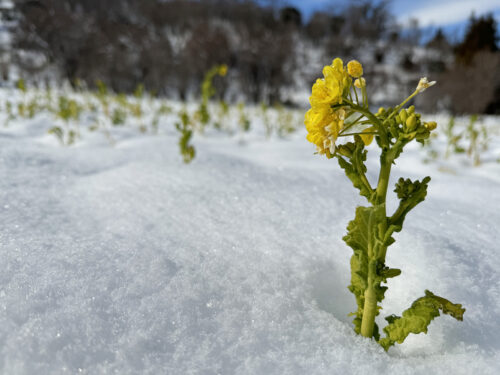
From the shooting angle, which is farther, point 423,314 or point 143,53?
point 143,53

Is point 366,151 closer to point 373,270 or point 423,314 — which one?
point 373,270

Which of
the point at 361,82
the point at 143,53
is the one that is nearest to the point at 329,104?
the point at 361,82

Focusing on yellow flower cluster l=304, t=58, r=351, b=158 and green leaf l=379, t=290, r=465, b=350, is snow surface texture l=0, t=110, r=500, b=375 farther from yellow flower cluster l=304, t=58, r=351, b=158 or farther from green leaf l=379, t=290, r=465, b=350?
yellow flower cluster l=304, t=58, r=351, b=158

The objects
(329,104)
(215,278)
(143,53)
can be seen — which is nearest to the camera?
(329,104)

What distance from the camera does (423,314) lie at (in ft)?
2.34

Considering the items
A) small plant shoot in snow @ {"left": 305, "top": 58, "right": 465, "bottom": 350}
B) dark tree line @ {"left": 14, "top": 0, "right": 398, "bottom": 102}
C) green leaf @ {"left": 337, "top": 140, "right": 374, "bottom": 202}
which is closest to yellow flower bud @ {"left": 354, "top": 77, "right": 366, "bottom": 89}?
small plant shoot in snow @ {"left": 305, "top": 58, "right": 465, "bottom": 350}

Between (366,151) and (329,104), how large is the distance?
156 mm

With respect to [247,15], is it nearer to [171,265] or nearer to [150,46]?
[150,46]

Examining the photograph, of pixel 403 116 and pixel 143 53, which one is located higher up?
pixel 143 53

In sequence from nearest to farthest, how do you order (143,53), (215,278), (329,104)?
(329,104) < (215,278) < (143,53)

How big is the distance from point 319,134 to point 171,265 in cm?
62

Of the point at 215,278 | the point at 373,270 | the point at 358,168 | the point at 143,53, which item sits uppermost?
the point at 143,53

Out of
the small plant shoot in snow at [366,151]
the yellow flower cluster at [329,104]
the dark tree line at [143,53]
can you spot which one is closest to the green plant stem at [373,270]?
the small plant shoot in snow at [366,151]

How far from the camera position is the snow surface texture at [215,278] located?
71 cm
